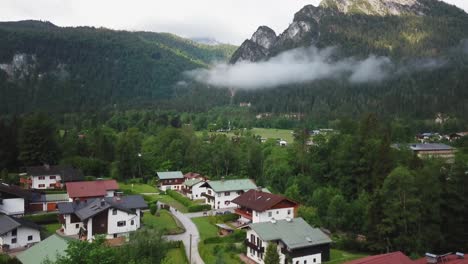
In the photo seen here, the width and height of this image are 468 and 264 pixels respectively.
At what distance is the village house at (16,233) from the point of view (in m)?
39.4

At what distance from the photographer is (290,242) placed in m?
37.1

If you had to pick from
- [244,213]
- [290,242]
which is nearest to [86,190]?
[244,213]

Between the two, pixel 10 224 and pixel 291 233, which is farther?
pixel 10 224

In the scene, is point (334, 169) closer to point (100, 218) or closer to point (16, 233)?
point (100, 218)

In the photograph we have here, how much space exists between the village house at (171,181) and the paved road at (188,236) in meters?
16.4

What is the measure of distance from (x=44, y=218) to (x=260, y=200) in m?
26.9

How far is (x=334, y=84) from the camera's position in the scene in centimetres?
18725

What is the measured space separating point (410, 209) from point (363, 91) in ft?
464

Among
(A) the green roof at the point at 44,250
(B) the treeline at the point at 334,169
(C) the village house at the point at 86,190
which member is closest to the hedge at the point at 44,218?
(C) the village house at the point at 86,190

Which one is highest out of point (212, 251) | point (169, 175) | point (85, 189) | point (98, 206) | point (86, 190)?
point (98, 206)

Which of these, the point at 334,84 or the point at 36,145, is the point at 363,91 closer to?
the point at 334,84

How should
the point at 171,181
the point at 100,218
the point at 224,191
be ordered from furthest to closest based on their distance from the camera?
1. the point at 171,181
2. the point at 224,191
3. the point at 100,218

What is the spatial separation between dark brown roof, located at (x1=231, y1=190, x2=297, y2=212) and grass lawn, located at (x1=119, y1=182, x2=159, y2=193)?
2357cm

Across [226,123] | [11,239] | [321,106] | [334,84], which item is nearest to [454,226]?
[11,239]
